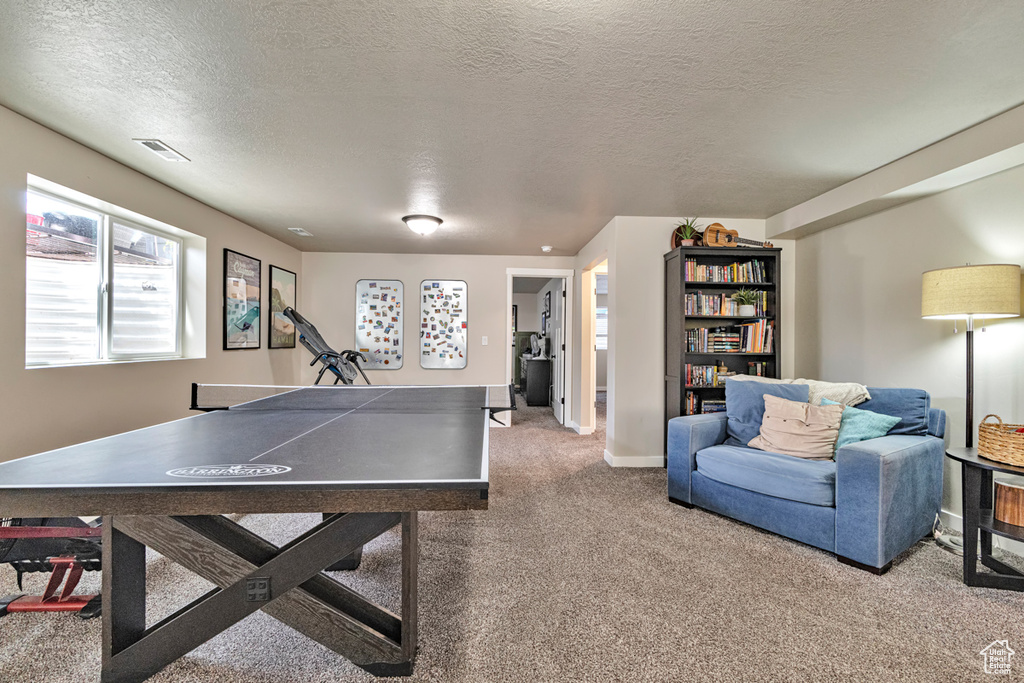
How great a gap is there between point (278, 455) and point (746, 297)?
379cm

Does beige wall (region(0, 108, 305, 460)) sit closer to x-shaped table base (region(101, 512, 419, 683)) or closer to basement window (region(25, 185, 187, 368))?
basement window (region(25, 185, 187, 368))

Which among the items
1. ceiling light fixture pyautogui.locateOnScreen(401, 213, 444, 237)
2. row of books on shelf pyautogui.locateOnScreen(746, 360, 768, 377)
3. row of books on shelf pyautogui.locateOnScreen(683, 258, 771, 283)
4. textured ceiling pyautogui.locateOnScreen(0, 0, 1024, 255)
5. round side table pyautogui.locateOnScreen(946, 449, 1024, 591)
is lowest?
round side table pyautogui.locateOnScreen(946, 449, 1024, 591)

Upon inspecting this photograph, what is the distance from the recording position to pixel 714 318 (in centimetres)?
405

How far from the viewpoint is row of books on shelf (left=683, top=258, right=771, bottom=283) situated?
3916 mm

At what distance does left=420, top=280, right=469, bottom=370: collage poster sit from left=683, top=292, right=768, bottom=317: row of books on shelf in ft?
9.57

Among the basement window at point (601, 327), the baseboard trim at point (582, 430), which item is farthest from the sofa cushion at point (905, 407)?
the basement window at point (601, 327)

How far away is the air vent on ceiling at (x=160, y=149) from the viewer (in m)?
2.53

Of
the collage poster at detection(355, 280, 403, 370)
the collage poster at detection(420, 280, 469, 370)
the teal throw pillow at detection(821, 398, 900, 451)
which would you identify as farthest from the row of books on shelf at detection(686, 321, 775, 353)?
the collage poster at detection(355, 280, 403, 370)

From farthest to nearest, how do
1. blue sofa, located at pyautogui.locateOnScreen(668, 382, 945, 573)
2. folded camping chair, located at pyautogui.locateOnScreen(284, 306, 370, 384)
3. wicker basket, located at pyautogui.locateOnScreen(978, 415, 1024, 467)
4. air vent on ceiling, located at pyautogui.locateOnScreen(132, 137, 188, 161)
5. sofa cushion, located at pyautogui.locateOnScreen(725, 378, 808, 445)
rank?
folded camping chair, located at pyautogui.locateOnScreen(284, 306, 370, 384), sofa cushion, located at pyautogui.locateOnScreen(725, 378, 808, 445), air vent on ceiling, located at pyautogui.locateOnScreen(132, 137, 188, 161), blue sofa, located at pyautogui.locateOnScreen(668, 382, 945, 573), wicker basket, located at pyautogui.locateOnScreen(978, 415, 1024, 467)

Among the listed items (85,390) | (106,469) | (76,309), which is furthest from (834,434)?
(76,309)

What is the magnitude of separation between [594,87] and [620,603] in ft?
7.24

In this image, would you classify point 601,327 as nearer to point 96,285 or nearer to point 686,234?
point 686,234

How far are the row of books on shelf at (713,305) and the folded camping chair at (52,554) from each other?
155 inches

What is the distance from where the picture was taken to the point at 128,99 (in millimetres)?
2092
